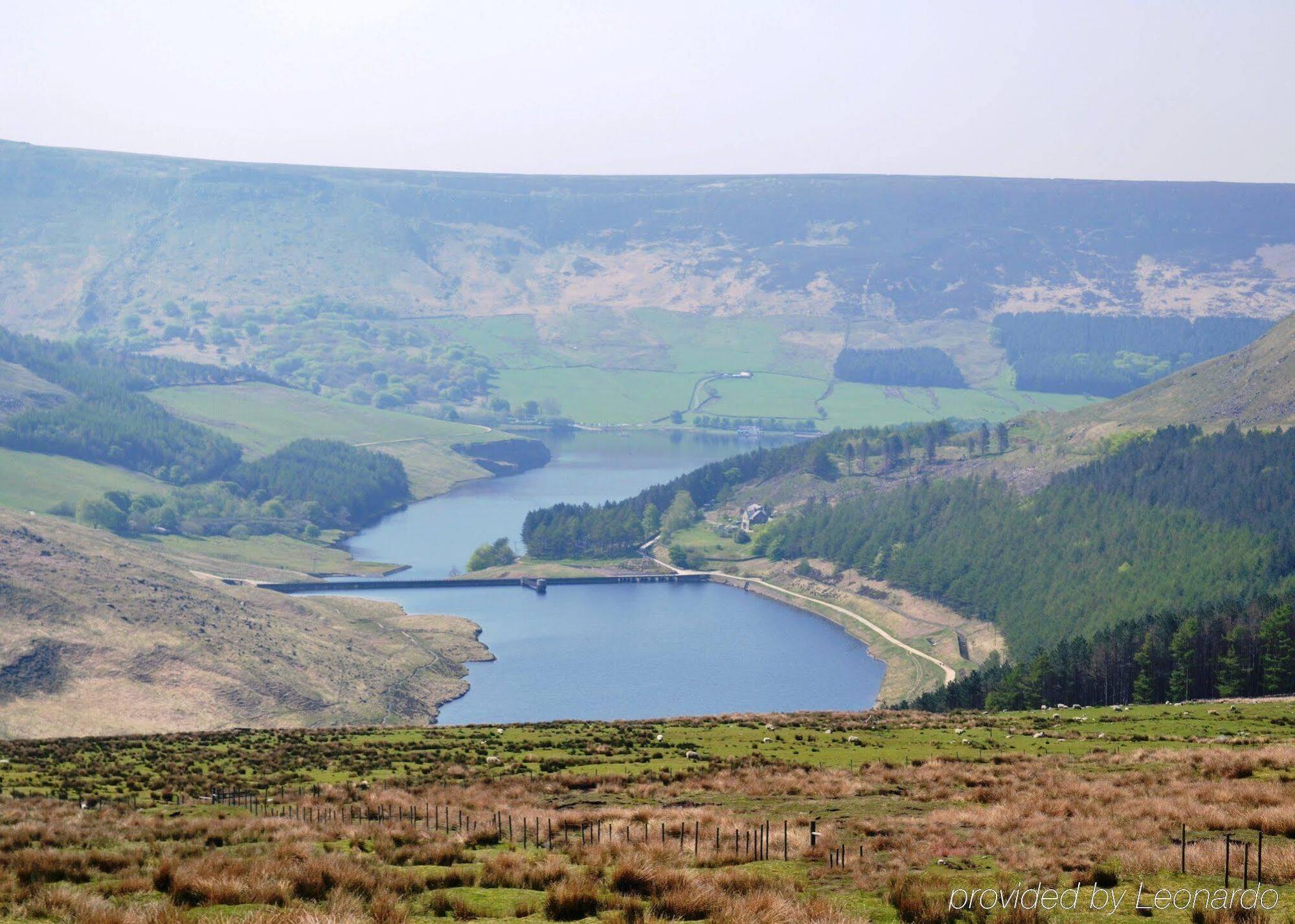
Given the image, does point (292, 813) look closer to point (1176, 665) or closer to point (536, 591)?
point (1176, 665)

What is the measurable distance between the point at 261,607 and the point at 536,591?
5112cm

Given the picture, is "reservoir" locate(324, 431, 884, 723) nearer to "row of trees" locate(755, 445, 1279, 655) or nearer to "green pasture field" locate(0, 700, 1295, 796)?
"row of trees" locate(755, 445, 1279, 655)

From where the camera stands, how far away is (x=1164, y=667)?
86688 millimetres

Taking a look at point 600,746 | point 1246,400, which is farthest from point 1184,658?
point 1246,400

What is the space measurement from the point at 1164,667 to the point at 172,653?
70543 millimetres

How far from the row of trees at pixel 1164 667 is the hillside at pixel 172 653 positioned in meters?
45.9

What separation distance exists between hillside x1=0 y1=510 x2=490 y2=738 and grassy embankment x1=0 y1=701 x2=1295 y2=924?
49.3m

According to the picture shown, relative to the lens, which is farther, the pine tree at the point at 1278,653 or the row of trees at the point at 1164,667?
the row of trees at the point at 1164,667

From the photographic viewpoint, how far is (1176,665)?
281 feet

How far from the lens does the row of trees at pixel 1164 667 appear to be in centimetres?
8131

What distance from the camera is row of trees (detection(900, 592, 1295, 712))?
8131 cm

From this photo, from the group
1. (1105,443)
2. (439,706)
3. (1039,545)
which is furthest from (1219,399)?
(439,706)

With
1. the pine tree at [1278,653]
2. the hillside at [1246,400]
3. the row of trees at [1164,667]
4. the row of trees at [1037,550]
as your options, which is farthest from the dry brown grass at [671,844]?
the hillside at [1246,400]

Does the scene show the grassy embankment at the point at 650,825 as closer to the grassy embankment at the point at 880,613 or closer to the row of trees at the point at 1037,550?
the grassy embankment at the point at 880,613
